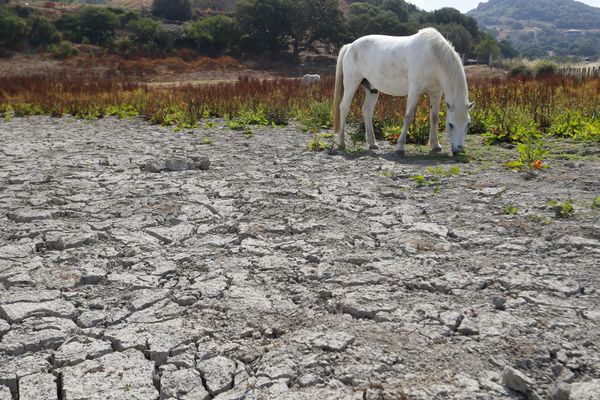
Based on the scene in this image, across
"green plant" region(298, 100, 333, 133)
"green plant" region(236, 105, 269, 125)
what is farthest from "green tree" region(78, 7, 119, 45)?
"green plant" region(298, 100, 333, 133)

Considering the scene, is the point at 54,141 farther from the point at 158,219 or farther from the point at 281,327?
the point at 281,327

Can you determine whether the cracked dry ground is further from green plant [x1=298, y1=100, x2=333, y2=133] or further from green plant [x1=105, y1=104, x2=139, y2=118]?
green plant [x1=105, y1=104, x2=139, y2=118]

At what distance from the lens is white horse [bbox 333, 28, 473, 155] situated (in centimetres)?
752

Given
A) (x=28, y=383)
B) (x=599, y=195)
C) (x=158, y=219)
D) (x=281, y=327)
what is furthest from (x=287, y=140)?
(x=28, y=383)

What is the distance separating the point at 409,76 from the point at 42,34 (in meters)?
45.1

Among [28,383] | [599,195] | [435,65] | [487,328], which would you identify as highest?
[435,65]

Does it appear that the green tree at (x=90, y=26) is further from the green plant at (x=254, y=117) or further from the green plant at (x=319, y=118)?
the green plant at (x=319, y=118)

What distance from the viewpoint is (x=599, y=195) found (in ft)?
17.7

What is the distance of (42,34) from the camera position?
4462 centimetres

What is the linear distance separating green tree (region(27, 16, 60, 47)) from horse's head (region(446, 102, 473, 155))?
4424 centimetres

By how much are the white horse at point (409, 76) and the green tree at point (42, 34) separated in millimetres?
42305

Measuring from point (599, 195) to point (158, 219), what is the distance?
441 cm

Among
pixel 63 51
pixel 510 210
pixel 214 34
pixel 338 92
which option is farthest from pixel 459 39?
pixel 510 210

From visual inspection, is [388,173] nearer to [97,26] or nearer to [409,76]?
[409,76]
